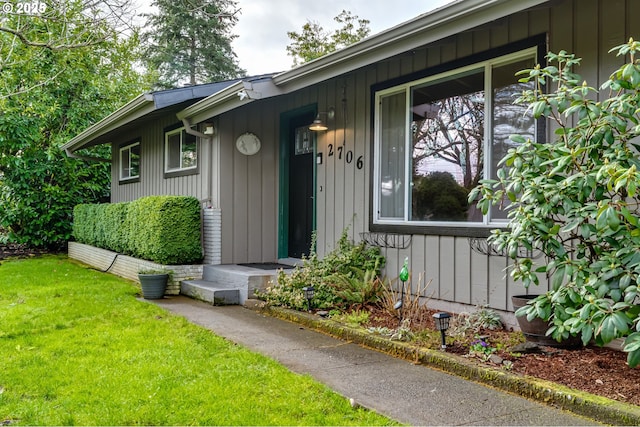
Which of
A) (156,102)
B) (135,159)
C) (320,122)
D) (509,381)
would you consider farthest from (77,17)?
(509,381)

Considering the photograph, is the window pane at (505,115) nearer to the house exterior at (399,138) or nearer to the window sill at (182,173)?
the house exterior at (399,138)

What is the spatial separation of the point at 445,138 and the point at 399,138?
0.58 metres

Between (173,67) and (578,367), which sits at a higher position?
(173,67)

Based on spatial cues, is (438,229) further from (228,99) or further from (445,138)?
(228,99)

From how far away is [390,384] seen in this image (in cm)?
299

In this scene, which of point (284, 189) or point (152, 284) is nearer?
point (152, 284)

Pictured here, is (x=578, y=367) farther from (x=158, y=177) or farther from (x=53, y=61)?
(x=53, y=61)

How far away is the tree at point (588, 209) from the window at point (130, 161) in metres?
8.56

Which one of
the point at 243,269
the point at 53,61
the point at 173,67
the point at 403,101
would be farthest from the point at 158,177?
the point at 173,67

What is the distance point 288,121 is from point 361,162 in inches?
83.5

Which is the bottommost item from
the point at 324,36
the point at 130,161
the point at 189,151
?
the point at 189,151

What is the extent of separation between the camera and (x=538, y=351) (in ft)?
10.9

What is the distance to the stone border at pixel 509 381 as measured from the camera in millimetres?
2406

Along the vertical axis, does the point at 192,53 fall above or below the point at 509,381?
above
